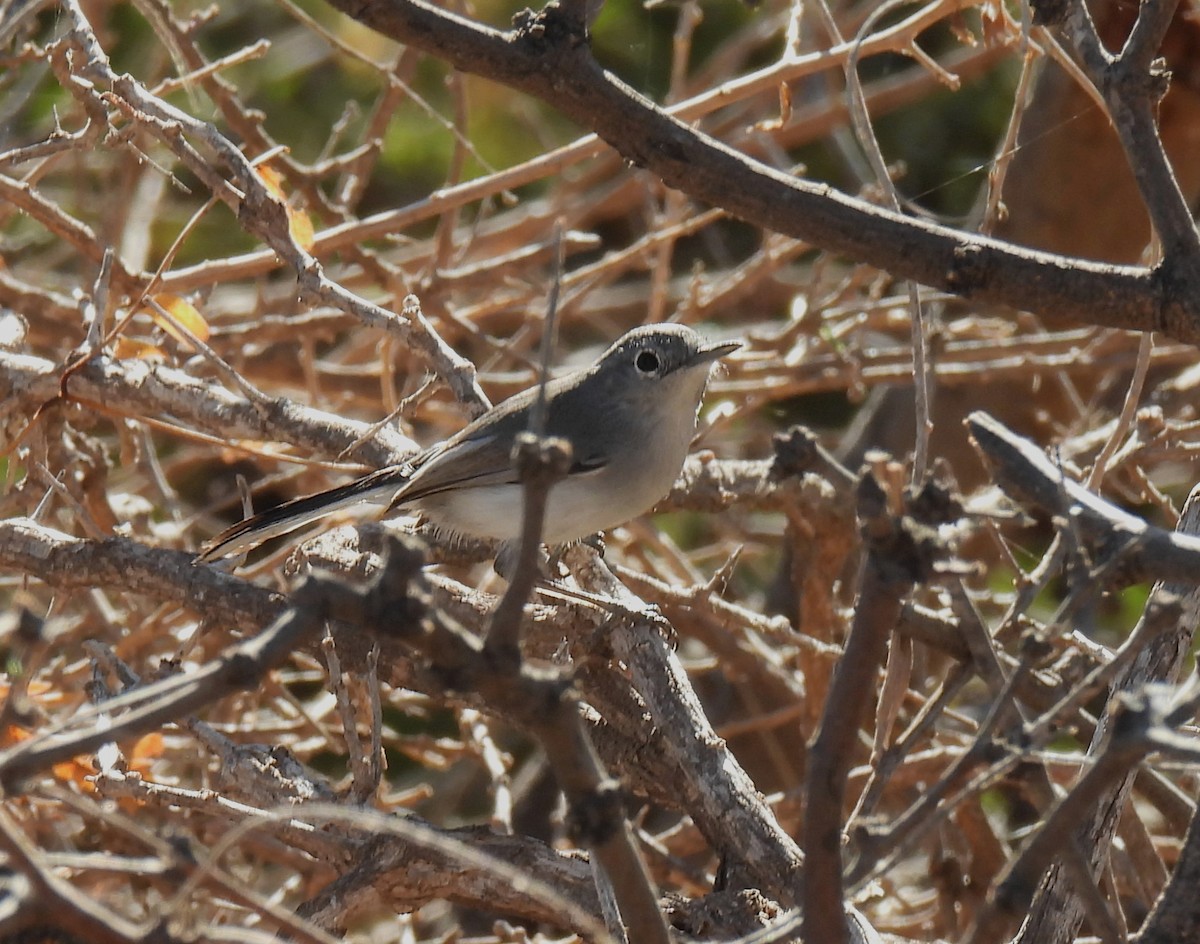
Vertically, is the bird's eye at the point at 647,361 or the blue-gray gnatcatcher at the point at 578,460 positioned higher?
the bird's eye at the point at 647,361

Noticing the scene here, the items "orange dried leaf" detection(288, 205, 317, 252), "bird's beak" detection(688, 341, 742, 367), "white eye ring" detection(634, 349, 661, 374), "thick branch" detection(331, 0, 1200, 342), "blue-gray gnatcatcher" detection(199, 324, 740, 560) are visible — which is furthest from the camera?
"white eye ring" detection(634, 349, 661, 374)

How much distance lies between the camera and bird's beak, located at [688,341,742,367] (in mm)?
3328

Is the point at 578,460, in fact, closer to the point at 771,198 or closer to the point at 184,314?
the point at 184,314

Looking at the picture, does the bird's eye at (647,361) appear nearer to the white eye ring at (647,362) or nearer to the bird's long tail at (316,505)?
the white eye ring at (647,362)

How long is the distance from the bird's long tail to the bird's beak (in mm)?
765

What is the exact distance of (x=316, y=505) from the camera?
3.25 m

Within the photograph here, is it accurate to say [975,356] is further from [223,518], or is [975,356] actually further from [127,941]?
[127,941]

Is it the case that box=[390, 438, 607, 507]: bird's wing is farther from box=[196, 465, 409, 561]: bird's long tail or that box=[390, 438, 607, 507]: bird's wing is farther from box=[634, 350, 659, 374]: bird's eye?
box=[634, 350, 659, 374]: bird's eye

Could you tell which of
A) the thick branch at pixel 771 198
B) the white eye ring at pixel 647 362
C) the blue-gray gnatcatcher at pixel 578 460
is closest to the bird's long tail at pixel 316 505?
the blue-gray gnatcatcher at pixel 578 460

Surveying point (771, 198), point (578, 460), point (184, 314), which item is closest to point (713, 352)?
point (578, 460)

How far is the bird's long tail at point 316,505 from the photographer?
3.13 meters

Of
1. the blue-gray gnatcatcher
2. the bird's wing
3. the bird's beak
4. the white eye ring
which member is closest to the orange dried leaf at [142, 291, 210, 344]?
the blue-gray gnatcatcher

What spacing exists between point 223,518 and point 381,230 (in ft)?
7.84

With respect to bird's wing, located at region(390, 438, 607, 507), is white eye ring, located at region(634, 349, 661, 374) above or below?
above
